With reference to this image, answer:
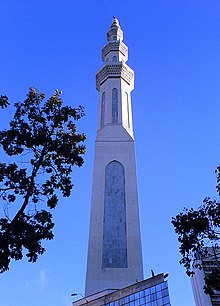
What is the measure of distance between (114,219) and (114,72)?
55.7 ft

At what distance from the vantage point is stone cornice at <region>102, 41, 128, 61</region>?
40875 millimetres

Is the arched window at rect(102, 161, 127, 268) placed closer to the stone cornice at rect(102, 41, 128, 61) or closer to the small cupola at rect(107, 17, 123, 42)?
the stone cornice at rect(102, 41, 128, 61)

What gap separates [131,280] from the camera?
2389 centimetres

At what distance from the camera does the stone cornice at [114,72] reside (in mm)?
37188

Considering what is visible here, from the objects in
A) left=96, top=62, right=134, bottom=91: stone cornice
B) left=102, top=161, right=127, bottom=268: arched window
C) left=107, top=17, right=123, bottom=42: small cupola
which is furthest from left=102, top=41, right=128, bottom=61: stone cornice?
left=102, top=161, right=127, bottom=268: arched window

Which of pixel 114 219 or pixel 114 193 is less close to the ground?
pixel 114 193

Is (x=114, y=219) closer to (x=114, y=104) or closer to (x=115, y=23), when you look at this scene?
(x=114, y=104)

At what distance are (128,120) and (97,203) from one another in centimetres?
1001

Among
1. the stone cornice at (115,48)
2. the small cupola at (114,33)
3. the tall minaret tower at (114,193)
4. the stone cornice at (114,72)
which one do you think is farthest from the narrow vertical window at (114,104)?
the small cupola at (114,33)

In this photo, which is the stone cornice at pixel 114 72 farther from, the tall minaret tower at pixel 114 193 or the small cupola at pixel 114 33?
the small cupola at pixel 114 33

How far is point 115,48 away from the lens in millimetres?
40875

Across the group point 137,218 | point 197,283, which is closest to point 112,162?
point 137,218

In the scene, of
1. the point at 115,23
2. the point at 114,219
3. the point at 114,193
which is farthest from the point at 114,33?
the point at 114,219

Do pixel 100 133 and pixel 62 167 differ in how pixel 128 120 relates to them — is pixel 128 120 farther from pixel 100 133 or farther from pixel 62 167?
pixel 62 167
